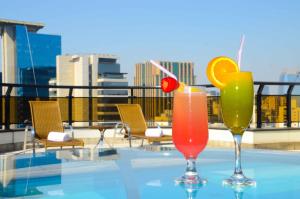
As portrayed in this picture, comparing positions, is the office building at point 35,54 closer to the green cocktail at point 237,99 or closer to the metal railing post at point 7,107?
the metal railing post at point 7,107

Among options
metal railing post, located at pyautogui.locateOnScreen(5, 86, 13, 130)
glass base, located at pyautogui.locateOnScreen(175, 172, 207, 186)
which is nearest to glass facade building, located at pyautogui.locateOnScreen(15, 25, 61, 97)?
metal railing post, located at pyautogui.locateOnScreen(5, 86, 13, 130)

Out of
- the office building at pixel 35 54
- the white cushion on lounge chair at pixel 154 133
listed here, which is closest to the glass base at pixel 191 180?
the white cushion on lounge chair at pixel 154 133

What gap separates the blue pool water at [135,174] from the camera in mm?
1305

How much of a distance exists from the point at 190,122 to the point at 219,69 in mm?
216

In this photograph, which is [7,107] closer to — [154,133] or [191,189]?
[154,133]

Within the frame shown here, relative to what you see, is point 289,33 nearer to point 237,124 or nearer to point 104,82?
point 237,124

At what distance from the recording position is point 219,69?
142 centimetres

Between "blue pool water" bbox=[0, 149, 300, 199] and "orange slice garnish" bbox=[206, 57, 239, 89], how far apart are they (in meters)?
0.36

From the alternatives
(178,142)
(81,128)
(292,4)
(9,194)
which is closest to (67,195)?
(9,194)

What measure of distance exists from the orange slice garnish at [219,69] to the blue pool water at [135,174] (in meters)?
0.36

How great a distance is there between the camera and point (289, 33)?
Result: 2439 cm

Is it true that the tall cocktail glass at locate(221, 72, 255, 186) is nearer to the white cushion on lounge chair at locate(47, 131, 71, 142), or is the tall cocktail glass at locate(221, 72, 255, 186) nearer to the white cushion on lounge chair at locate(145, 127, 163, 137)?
the white cushion on lounge chair at locate(47, 131, 71, 142)

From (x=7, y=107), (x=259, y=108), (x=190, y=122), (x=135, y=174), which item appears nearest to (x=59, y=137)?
(x=7, y=107)

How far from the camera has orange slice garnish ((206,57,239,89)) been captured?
1.39 m
